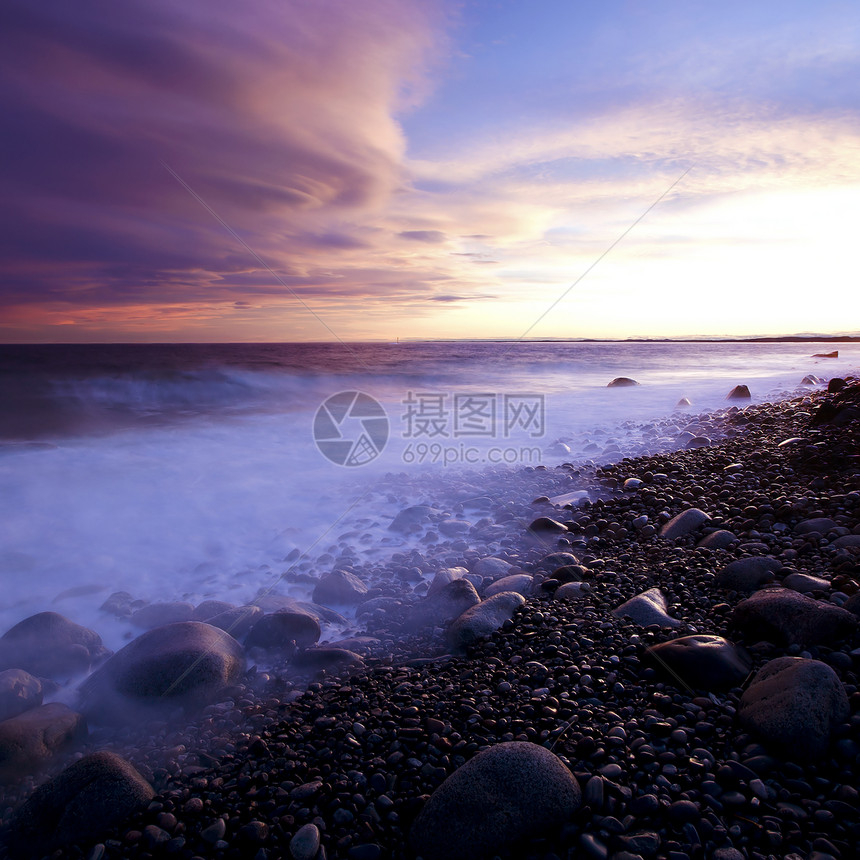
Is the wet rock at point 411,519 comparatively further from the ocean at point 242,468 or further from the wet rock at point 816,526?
the wet rock at point 816,526

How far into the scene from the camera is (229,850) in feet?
6.54

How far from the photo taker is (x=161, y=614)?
4.30 meters

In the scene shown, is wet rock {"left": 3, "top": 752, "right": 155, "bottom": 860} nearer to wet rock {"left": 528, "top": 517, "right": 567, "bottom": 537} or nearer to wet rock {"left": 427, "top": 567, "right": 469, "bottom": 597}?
wet rock {"left": 427, "top": 567, "right": 469, "bottom": 597}

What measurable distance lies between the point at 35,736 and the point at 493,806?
2466 mm

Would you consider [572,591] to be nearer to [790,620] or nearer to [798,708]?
[790,620]

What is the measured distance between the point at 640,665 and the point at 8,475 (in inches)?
412

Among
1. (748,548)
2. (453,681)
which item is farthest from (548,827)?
(748,548)

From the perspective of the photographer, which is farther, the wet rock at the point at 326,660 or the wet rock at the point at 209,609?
the wet rock at the point at 209,609

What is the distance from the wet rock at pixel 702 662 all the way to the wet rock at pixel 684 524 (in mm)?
1887

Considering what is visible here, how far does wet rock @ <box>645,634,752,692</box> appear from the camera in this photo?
257cm

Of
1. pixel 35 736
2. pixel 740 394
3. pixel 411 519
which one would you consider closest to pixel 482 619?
pixel 35 736

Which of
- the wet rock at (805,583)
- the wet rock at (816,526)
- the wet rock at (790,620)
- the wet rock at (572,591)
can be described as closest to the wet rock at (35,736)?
the wet rock at (572,591)

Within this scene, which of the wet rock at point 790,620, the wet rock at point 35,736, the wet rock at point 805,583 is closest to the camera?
the wet rock at point 35,736

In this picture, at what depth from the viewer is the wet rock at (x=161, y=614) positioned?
422 cm
